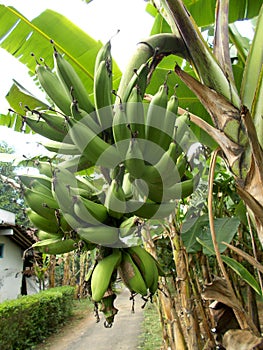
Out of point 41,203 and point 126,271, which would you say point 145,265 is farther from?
point 41,203

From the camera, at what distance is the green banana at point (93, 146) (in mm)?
582

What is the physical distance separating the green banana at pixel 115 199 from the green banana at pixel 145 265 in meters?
0.09

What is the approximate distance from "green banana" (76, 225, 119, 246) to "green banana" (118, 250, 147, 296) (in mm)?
47

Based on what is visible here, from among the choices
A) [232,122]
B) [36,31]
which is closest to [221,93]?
[232,122]

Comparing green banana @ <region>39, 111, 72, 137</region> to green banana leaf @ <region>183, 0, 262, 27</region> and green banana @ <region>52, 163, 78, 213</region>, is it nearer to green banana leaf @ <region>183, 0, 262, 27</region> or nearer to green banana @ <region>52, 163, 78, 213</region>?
green banana @ <region>52, 163, 78, 213</region>

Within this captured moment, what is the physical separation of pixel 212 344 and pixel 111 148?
6.55 feet

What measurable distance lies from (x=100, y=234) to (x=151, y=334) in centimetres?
496

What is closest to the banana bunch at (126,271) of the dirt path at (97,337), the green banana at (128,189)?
the green banana at (128,189)

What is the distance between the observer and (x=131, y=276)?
24.3 inches

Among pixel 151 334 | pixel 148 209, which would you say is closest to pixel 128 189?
pixel 148 209

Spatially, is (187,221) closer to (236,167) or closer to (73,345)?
(236,167)

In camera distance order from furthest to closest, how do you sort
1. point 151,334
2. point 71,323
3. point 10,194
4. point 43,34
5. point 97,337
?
1. point 10,194
2. point 71,323
3. point 97,337
4. point 151,334
5. point 43,34

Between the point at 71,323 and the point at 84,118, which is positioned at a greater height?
the point at 84,118

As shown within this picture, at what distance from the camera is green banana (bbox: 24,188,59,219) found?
66 cm
